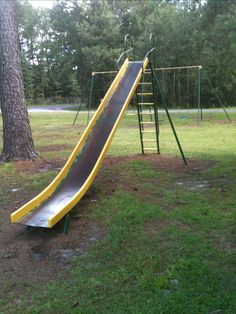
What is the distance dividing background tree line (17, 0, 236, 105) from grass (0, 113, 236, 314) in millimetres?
12476

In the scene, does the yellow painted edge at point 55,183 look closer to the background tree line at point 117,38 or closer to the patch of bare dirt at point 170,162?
the patch of bare dirt at point 170,162

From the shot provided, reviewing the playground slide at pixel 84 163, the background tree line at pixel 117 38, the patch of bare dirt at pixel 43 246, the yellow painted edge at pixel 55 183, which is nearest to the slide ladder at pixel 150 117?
the playground slide at pixel 84 163

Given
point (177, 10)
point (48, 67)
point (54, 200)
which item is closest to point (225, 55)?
point (177, 10)

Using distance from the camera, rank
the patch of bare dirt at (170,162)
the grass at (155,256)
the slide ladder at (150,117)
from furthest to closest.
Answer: the slide ladder at (150,117), the patch of bare dirt at (170,162), the grass at (155,256)

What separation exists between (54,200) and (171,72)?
94.1 ft

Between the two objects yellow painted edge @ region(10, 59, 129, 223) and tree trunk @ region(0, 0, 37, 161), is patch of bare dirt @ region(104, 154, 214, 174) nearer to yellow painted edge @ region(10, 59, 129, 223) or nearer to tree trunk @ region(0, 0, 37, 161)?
yellow painted edge @ region(10, 59, 129, 223)

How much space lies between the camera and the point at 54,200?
495 centimetres

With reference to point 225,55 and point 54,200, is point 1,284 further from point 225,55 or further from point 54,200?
point 225,55

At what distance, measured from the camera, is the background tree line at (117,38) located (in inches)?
1108

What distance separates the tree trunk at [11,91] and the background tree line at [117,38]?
974 centimetres

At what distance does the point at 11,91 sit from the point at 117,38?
3446 centimetres

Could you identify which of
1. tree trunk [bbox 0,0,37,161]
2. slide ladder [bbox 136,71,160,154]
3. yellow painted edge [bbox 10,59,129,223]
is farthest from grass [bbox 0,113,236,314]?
slide ladder [bbox 136,71,160,154]

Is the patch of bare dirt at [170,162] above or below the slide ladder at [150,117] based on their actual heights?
below

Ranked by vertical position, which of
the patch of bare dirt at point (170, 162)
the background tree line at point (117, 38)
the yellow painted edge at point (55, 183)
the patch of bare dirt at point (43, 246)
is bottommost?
the patch of bare dirt at point (170, 162)
